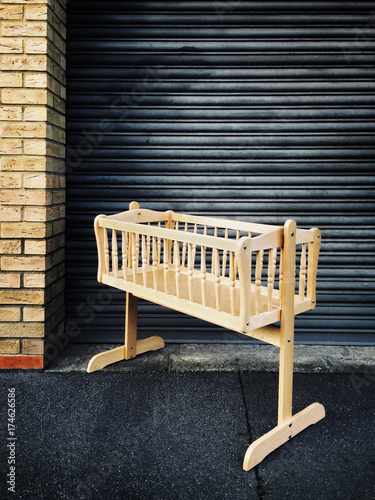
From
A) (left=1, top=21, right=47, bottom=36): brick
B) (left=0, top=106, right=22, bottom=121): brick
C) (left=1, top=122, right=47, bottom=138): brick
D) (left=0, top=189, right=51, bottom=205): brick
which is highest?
(left=1, top=21, right=47, bottom=36): brick

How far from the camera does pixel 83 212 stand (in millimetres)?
3814

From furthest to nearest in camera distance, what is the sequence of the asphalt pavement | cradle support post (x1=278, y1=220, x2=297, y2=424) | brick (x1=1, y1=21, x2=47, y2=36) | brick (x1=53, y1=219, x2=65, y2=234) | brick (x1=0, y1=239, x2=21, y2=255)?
brick (x1=53, y1=219, x2=65, y2=234) → brick (x1=0, y1=239, x2=21, y2=255) → brick (x1=1, y1=21, x2=47, y2=36) → cradle support post (x1=278, y1=220, x2=297, y2=424) → the asphalt pavement

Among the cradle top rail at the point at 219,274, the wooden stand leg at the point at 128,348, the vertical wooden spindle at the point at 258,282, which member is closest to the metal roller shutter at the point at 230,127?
A: the wooden stand leg at the point at 128,348

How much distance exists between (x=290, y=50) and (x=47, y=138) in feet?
7.33

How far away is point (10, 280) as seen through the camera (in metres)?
3.23

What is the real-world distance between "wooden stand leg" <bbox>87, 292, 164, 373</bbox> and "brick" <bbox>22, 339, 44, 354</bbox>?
401mm

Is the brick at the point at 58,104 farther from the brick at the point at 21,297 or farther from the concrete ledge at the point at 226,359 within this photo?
the concrete ledge at the point at 226,359

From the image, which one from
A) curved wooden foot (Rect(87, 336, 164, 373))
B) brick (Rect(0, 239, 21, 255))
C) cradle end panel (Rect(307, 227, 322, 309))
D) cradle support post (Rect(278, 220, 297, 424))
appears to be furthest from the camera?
curved wooden foot (Rect(87, 336, 164, 373))

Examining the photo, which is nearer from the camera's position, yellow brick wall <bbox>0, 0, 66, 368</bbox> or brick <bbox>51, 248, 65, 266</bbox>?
yellow brick wall <bbox>0, 0, 66, 368</bbox>

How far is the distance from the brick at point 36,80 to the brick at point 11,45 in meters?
0.19

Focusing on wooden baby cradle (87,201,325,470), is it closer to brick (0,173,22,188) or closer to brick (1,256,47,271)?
brick (1,256,47,271)

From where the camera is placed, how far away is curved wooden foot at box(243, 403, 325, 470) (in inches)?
87.5

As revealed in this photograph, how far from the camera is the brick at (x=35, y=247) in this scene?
3.21 m

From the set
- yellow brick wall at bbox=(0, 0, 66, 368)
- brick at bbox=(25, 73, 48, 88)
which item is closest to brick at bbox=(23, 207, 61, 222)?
yellow brick wall at bbox=(0, 0, 66, 368)
